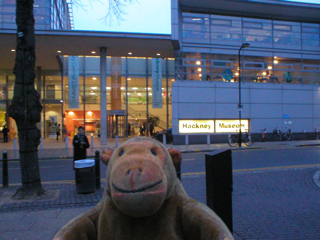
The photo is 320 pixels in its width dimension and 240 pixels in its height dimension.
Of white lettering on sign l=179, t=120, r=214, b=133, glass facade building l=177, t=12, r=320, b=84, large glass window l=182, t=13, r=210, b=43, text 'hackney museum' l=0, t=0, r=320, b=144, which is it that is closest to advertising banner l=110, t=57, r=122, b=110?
text 'hackney museum' l=0, t=0, r=320, b=144

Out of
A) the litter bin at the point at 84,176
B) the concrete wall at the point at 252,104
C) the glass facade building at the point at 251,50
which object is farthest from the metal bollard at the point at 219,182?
the glass facade building at the point at 251,50

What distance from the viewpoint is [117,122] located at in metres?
30.1

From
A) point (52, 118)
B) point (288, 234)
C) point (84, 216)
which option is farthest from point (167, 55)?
point (84, 216)

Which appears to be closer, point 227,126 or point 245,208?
point 245,208

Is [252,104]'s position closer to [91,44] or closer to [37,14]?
[91,44]

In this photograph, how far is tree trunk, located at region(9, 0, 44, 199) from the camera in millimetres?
6887

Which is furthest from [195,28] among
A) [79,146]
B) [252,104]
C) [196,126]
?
[79,146]

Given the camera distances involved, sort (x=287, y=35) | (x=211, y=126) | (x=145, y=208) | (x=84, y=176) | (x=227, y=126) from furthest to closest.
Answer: (x=287, y=35)
(x=227, y=126)
(x=211, y=126)
(x=84, y=176)
(x=145, y=208)

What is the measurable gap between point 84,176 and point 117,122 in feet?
75.9

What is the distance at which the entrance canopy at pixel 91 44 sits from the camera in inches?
767

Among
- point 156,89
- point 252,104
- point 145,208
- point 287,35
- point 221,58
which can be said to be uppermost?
point 287,35

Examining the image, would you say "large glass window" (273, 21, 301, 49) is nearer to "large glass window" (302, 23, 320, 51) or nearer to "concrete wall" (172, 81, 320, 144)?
"large glass window" (302, 23, 320, 51)

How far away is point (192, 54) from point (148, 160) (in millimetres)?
22606

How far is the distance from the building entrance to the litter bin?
74.8 feet
